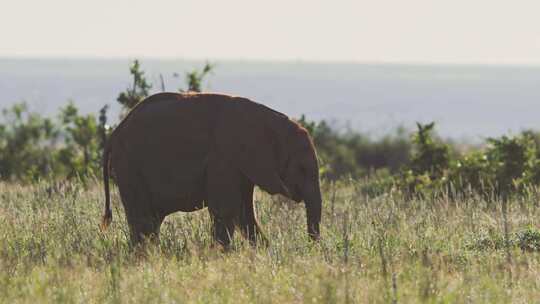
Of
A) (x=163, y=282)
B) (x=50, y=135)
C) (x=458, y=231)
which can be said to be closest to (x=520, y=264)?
(x=458, y=231)

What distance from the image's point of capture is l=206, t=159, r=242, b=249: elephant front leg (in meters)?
10.6

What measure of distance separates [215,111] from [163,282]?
2481 mm

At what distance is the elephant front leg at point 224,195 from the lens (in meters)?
10.6

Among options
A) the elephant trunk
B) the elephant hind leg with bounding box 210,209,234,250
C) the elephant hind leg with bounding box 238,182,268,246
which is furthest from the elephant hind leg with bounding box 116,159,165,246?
the elephant trunk

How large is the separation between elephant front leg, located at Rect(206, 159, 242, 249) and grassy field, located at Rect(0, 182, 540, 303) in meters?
0.28

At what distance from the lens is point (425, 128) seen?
20.8 m

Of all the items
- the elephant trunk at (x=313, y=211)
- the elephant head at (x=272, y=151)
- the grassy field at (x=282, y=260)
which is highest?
the elephant head at (x=272, y=151)

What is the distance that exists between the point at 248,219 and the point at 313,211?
2.60 ft

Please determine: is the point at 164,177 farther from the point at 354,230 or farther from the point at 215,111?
the point at 354,230

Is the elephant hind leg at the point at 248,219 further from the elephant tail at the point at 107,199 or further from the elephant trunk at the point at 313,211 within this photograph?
the elephant tail at the point at 107,199

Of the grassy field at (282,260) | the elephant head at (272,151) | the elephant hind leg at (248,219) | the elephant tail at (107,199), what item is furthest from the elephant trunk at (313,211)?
the elephant tail at (107,199)

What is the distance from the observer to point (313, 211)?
1063cm

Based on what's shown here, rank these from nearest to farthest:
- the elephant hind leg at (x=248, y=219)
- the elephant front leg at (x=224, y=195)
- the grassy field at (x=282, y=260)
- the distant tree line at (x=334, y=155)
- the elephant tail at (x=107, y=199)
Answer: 1. the grassy field at (x=282, y=260)
2. the elephant front leg at (x=224, y=195)
3. the elephant hind leg at (x=248, y=219)
4. the elephant tail at (x=107, y=199)
5. the distant tree line at (x=334, y=155)

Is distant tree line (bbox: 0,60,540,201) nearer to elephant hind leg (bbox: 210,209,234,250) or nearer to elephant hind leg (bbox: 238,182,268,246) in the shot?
elephant hind leg (bbox: 238,182,268,246)
